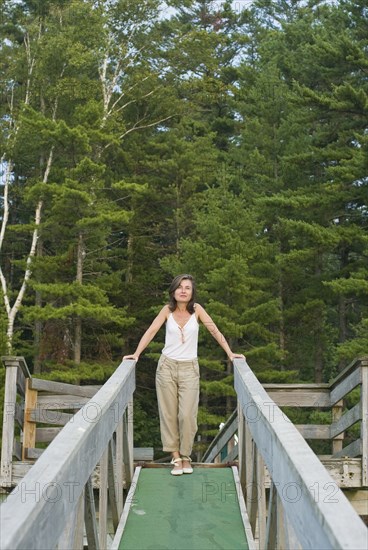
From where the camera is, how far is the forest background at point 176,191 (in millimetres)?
21922

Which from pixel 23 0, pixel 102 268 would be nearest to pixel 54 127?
pixel 102 268

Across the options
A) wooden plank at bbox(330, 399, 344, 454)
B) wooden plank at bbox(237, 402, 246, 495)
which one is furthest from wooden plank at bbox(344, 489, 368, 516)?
wooden plank at bbox(237, 402, 246, 495)

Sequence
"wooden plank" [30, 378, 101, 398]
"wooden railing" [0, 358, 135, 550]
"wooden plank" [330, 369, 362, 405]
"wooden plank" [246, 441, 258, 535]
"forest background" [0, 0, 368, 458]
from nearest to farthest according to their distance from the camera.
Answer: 1. "wooden railing" [0, 358, 135, 550]
2. "wooden plank" [246, 441, 258, 535]
3. "wooden plank" [330, 369, 362, 405]
4. "wooden plank" [30, 378, 101, 398]
5. "forest background" [0, 0, 368, 458]

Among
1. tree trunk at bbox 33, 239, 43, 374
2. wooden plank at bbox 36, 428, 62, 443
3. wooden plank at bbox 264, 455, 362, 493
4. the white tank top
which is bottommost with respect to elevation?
wooden plank at bbox 264, 455, 362, 493

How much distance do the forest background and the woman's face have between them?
1290cm

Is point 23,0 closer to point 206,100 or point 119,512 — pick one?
point 206,100

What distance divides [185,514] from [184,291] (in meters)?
1.73

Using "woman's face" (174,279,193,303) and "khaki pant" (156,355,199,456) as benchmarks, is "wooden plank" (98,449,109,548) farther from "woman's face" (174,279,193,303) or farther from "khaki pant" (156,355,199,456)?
"woman's face" (174,279,193,303)

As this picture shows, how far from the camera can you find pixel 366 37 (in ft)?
76.5

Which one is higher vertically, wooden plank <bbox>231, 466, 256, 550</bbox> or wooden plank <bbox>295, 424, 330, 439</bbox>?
wooden plank <bbox>295, 424, 330, 439</bbox>

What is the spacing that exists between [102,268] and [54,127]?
18.3ft

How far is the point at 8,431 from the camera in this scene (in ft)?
22.9

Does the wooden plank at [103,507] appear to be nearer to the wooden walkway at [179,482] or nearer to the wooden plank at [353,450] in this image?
the wooden walkway at [179,482]

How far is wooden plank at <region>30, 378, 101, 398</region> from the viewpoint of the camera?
7574 mm
